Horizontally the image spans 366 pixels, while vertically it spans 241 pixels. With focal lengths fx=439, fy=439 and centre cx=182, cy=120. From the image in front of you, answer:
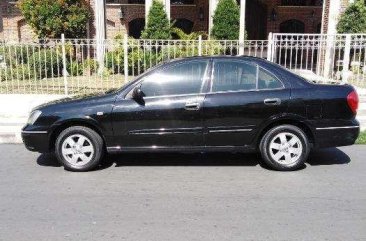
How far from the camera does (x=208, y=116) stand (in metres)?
6.11

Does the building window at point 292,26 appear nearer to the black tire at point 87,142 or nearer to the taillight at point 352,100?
the taillight at point 352,100

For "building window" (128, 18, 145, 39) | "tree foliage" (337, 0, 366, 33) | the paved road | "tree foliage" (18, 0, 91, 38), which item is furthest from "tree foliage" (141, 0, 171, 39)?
the paved road

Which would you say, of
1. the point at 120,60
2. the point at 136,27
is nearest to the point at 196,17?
the point at 136,27

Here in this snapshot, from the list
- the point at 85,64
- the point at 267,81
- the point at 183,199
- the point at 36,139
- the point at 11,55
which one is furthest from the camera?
the point at 85,64

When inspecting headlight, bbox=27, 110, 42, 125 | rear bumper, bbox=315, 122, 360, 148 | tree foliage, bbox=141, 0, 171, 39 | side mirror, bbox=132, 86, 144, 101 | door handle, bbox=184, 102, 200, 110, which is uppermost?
tree foliage, bbox=141, 0, 171, 39

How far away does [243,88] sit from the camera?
6.18 m

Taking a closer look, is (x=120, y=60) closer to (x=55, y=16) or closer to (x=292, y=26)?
(x=55, y=16)

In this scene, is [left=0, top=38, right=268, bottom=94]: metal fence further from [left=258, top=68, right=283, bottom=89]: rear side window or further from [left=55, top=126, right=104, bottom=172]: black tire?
[left=55, top=126, right=104, bottom=172]: black tire

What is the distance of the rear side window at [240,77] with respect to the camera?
6.18 meters

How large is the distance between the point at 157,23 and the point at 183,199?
12263mm

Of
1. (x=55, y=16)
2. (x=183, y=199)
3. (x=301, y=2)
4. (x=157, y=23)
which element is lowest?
(x=183, y=199)

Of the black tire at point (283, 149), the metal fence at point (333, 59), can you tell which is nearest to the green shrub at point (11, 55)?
the metal fence at point (333, 59)

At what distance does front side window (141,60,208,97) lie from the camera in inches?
243

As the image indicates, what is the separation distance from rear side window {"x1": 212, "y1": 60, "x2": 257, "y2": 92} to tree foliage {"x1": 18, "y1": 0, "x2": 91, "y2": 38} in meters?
11.3
